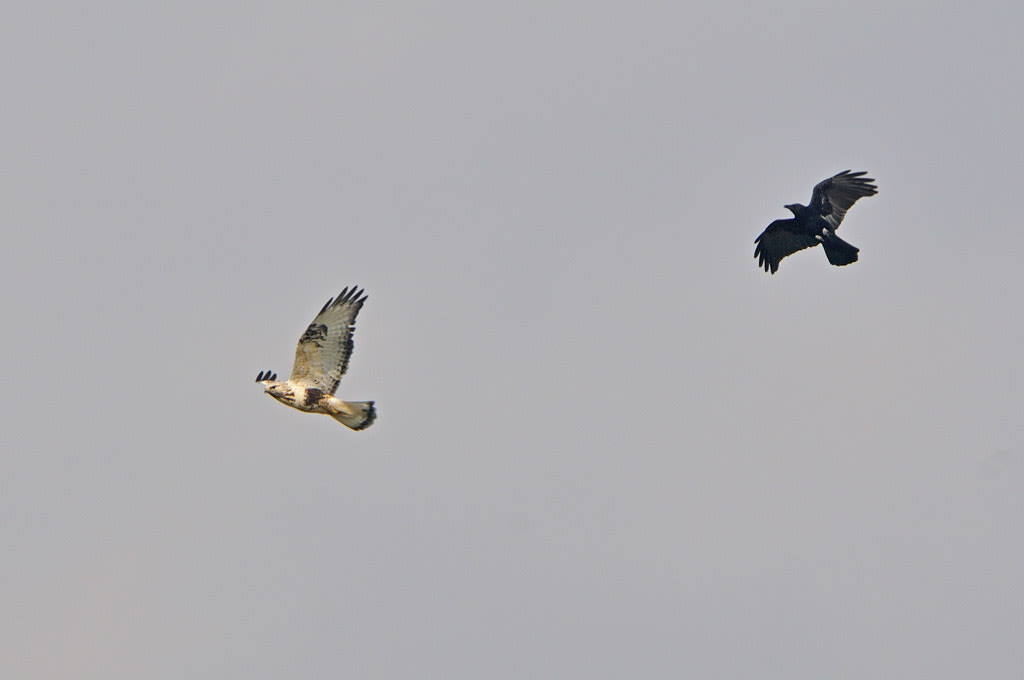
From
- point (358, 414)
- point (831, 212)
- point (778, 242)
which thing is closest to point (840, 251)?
point (831, 212)

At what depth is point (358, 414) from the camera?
21.2 metres

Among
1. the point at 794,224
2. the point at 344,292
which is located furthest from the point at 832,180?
the point at 344,292

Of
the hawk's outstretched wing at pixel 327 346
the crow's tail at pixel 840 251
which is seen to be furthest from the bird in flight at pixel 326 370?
the crow's tail at pixel 840 251

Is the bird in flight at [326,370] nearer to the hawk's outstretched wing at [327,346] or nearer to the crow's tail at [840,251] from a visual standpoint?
the hawk's outstretched wing at [327,346]

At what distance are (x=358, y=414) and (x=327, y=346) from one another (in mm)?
1148

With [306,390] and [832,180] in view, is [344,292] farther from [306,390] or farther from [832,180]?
[832,180]

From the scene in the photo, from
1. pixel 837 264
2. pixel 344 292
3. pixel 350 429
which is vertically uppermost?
pixel 837 264

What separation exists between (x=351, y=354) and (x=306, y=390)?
86 cm

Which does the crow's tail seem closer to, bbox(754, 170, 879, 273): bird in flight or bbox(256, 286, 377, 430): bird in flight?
bbox(754, 170, 879, 273): bird in flight

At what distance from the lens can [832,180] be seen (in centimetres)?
2630

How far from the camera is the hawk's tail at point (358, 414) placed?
21188 millimetres

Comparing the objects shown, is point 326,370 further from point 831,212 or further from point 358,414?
point 831,212

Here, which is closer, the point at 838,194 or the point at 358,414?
the point at 358,414

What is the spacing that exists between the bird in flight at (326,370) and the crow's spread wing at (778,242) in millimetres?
9579
